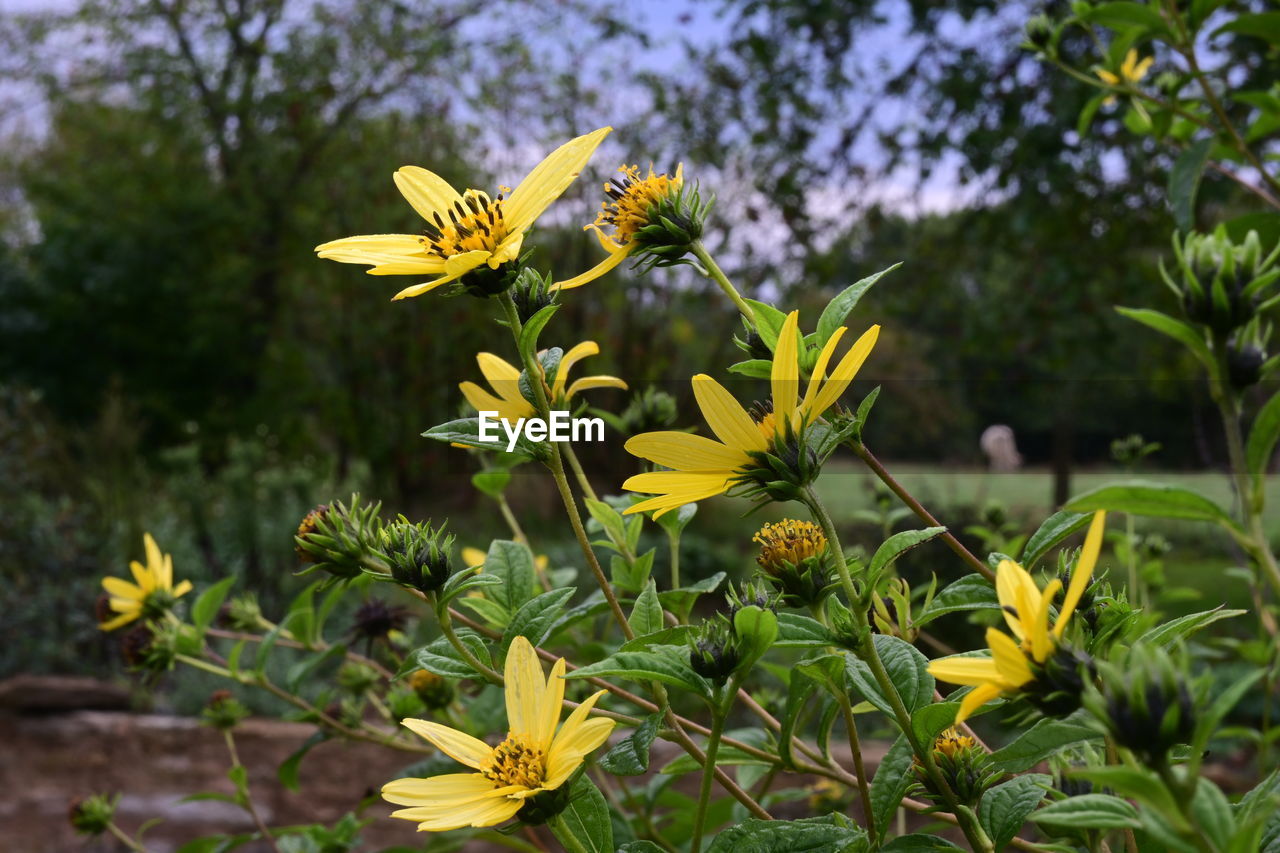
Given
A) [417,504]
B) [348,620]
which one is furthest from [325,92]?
[348,620]

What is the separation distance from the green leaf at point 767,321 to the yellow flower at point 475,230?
0.31ft

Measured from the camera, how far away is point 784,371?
33 centimetres

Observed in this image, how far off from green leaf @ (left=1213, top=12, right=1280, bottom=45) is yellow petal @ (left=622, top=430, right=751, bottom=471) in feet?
1.94

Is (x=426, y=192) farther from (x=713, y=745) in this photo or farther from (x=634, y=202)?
(x=713, y=745)

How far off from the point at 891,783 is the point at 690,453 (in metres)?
0.19

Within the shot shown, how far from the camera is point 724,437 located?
1.16ft

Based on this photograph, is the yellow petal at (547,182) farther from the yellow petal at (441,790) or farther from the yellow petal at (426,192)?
the yellow petal at (441,790)

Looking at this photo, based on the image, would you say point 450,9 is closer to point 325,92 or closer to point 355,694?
A: point 325,92

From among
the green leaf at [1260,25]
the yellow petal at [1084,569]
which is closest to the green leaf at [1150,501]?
the yellow petal at [1084,569]

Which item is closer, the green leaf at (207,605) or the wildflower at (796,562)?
the wildflower at (796,562)

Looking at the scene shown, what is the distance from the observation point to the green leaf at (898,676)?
1.31 feet

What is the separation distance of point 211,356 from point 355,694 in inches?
204

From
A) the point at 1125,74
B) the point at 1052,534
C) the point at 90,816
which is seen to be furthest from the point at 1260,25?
the point at 90,816

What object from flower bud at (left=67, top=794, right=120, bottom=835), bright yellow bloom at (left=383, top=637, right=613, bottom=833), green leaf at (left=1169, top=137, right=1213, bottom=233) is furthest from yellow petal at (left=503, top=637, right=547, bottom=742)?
flower bud at (left=67, top=794, right=120, bottom=835)
